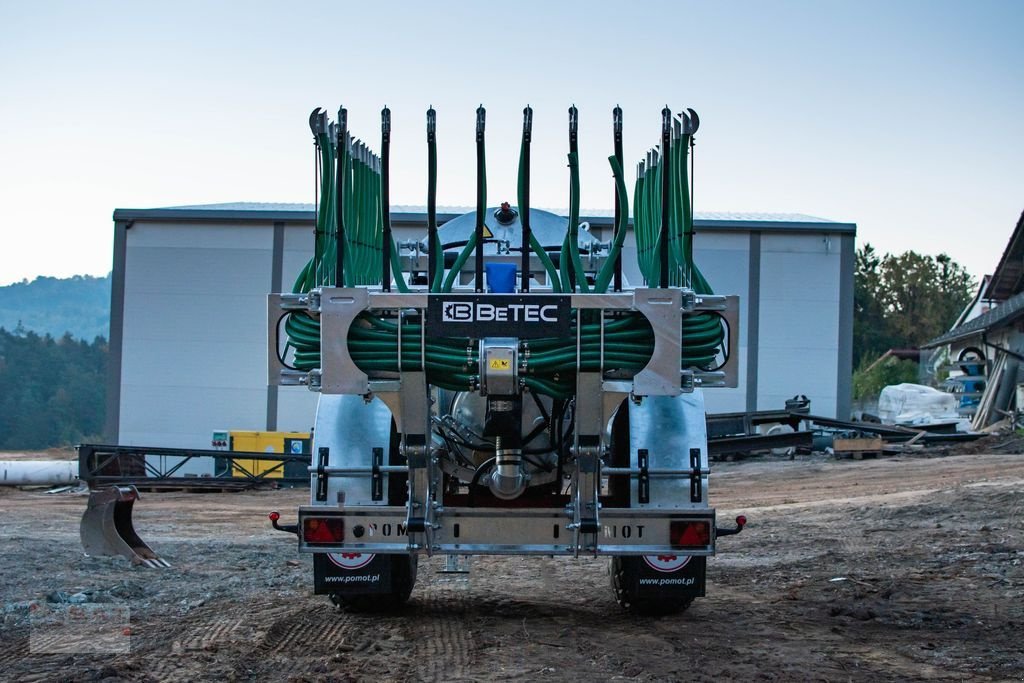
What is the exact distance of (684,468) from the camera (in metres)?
7.29

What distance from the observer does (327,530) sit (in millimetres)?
7152

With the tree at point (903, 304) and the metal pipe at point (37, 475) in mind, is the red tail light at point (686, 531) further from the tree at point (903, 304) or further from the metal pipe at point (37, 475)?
the tree at point (903, 304)

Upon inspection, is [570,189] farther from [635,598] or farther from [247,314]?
[247,314]

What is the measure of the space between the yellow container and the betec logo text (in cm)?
2119

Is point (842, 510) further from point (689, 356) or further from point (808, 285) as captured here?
point (808, 285)

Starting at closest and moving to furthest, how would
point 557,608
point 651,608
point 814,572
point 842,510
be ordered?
point 651,608
point 557,608
point 814,572
point 842,510

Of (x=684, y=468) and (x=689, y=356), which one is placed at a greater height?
(x=689, y=356)

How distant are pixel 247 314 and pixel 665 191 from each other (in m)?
27.2

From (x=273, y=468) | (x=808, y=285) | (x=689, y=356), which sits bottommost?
(x=273, y=468)

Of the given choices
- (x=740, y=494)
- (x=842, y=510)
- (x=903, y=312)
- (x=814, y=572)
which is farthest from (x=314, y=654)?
(x=903, y=312)

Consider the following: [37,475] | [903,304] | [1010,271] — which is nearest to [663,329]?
[37,475]

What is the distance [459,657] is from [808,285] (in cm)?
2775

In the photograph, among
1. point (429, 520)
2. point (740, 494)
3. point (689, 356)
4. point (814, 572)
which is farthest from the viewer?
point (740, 494)

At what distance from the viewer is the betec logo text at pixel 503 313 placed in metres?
6.36
